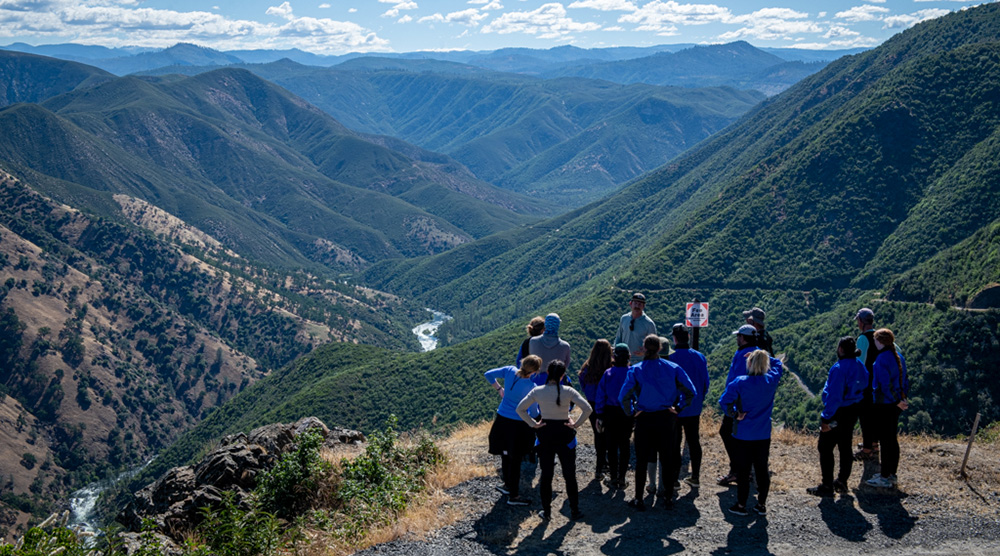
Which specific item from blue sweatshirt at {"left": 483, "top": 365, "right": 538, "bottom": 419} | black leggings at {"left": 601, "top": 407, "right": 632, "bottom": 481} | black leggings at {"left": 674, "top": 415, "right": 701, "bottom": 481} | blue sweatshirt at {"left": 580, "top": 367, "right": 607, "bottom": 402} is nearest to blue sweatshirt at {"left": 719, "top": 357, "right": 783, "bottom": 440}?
black leggings at {"left": 674, "top": 415, "right": 701, "bottom": 481}

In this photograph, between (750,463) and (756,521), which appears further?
(756,521)

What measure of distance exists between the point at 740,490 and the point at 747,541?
950mm

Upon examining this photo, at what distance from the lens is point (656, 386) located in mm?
10914

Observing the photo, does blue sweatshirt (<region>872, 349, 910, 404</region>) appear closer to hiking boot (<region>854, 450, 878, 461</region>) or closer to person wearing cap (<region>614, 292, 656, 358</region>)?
hiking boot (<region>854, 450, 878, 461</region>)

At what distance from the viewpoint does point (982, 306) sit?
40.1 meters

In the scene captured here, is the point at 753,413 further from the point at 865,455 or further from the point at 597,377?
the point at 865,455

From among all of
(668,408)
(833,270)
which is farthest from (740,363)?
(833,270)

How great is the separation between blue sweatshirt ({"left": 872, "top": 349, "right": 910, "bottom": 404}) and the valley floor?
1.75 m

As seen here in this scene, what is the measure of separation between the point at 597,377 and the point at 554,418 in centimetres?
191

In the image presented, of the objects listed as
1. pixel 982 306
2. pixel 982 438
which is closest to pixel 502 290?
pixel 982 306

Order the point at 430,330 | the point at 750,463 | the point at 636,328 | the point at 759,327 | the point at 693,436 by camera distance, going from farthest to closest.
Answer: the point at 430,330
the point at 636,328
the point at 759,327
the point at 693,436
the point at 750,463

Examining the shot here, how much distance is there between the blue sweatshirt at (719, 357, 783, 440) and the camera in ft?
35.0

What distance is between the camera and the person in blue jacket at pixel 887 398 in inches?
470

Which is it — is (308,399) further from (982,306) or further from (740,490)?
(740,490)
